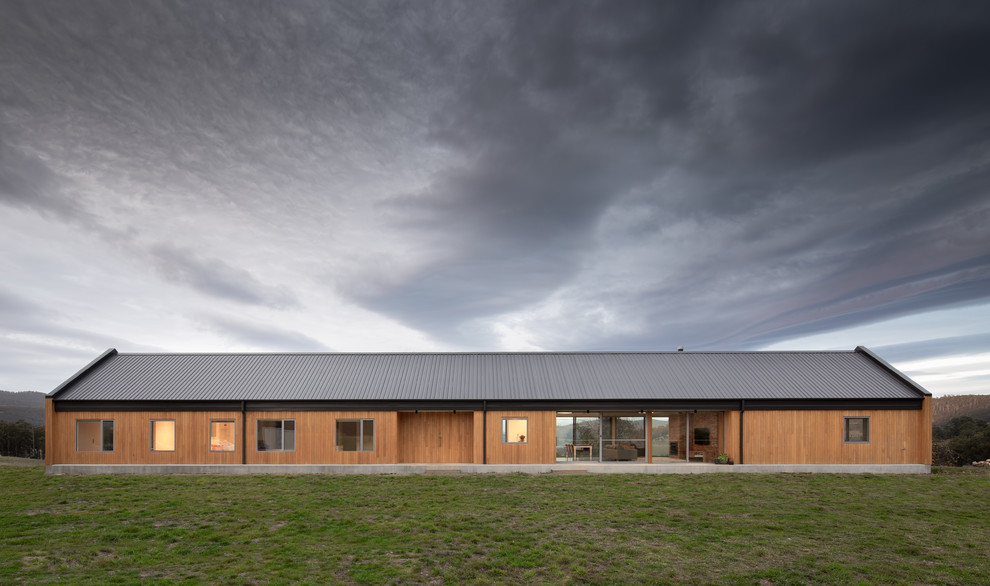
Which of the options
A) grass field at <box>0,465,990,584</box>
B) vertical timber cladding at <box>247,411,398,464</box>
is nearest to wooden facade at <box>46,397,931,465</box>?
vertical timber cladding at <box>247,411,398,464</box>

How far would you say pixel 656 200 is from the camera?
74.7 feet

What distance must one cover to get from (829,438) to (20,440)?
2606 inches

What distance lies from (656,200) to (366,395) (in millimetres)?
14172

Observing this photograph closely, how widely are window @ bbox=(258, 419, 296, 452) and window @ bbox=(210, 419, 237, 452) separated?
101cm

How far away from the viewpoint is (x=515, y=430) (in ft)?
65.0

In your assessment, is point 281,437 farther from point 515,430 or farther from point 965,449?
point 965,449

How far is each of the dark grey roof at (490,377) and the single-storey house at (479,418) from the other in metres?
0.08

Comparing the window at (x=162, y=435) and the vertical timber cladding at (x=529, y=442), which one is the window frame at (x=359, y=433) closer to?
the vertical timber cladding at (x=529, y=442)

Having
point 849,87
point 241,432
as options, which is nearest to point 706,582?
point 849,87

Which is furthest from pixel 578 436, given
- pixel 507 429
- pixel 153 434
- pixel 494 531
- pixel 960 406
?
pixel 960 406

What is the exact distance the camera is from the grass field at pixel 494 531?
793 centimetres

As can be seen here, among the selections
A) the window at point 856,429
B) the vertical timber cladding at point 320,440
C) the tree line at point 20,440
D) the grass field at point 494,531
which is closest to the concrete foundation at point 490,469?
the vertical timber cladding at point 320,440

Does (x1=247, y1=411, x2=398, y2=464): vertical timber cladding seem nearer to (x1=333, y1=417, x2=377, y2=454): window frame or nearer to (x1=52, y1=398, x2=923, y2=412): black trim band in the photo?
(x1=333, y1=417, x2=377, y2=454): window frame

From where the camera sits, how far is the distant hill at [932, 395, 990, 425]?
69938 millimetres
